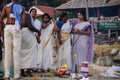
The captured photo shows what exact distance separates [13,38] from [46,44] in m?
2.14

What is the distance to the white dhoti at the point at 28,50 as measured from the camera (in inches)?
324

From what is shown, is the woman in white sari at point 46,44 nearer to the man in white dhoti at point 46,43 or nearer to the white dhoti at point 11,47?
the man in white dhoti at point 46,43

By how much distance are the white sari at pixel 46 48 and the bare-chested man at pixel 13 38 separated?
1.94 m

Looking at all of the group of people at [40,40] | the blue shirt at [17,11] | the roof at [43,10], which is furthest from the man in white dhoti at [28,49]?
the roof at [43,10]

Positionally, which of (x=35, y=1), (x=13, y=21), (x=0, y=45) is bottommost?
(x=0, y=45)

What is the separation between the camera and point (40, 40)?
9094 millimetres

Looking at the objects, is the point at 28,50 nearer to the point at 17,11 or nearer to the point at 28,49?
the point at 28,49

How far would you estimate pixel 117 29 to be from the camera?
75.3 ft

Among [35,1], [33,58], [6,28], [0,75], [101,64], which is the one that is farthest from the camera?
[35,1]

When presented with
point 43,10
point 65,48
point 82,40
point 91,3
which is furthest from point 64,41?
point 43,10

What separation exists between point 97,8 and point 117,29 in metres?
9.96

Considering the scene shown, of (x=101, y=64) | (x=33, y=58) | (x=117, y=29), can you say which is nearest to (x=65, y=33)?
(x=33, y=58)

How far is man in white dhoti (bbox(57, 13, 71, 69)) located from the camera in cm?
927

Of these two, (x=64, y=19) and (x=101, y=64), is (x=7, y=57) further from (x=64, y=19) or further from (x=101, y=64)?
(x=101, y=64)
